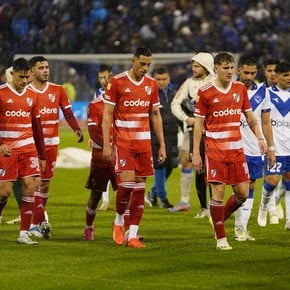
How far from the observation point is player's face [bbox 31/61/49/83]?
50.5 feet

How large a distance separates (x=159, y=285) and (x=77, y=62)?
1241 inches

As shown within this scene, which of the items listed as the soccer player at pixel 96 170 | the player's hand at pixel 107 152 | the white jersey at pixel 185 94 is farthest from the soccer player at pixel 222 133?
the white jersey at pixel 185 94

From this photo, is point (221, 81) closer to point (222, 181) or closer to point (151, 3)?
point (222, 181)

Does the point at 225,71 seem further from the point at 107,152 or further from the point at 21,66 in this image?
the point at 21,66

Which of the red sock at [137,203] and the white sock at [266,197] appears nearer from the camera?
the red sock at [137,203]

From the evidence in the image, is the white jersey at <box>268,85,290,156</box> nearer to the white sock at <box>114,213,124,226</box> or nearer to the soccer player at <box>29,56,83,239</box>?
the soccer player at <box>29,56,83,239</box>

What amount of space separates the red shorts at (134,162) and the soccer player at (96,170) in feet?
1.92

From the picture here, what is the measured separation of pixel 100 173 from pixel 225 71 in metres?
2.27

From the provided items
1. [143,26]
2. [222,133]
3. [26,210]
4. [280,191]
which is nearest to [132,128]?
[222,133]

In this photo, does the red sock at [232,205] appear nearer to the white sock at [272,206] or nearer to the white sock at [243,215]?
the white sock at [243,215]

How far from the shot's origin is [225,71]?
536 inches

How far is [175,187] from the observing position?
2373cm

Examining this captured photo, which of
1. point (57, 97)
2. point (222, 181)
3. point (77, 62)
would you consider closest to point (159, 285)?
point (222, 181)

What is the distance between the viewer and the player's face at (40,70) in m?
15.4
